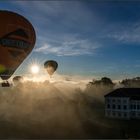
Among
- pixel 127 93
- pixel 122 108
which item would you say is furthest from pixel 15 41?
pixel 127 93

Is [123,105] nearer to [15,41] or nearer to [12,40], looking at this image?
[15,41]

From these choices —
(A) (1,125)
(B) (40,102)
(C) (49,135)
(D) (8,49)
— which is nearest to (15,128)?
(A) (1,125)

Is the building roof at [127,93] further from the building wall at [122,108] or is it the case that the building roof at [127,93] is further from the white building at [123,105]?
the building wall at [122,108]

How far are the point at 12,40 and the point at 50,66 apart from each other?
1090 inches

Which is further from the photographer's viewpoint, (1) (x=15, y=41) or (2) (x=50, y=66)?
(2) (x=50, y=66)

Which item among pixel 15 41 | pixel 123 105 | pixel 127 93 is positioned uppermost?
pixel 15 41

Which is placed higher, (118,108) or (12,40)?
(12,40)

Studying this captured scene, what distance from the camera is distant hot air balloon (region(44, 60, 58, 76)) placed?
8850 centimetres

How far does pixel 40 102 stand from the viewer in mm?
97562

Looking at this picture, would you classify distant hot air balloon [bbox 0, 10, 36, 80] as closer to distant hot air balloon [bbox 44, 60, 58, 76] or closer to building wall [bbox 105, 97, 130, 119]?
building wall [bbox 105, 97, 130, 119]

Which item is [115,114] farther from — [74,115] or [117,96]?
[74,115]

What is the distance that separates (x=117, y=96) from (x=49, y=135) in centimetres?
2009

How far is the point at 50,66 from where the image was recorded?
8931 centimetres

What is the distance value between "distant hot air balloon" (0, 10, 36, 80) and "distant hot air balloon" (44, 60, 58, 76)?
24.0 m
